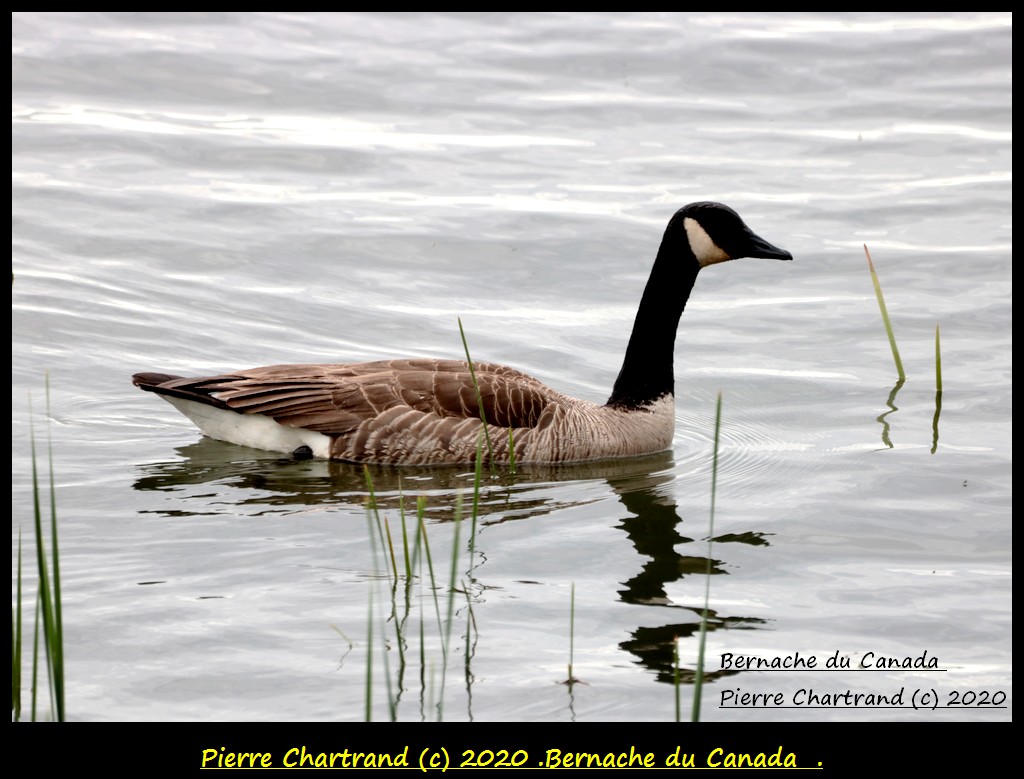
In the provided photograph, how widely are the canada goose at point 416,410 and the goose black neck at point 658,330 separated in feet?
0.61

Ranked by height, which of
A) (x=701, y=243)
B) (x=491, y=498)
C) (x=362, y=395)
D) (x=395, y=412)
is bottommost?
(x=491, y=498)

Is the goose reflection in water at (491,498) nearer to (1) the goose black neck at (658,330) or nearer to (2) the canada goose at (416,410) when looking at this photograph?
(2) the canada goose at (416,410)

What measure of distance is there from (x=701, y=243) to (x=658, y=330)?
29.6 inches

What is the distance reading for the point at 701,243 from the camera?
11.4m

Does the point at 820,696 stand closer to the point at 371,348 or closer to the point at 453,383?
the point at 453,383

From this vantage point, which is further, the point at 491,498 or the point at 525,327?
the point at 525,327

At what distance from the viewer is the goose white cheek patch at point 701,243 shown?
11297 mm

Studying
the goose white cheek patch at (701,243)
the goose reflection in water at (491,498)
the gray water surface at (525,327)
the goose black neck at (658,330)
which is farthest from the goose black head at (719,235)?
the goose reflection in water at (491,498)

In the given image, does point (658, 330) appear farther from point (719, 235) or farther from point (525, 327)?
point (525, 327)

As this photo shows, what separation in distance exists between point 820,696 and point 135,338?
8.19m

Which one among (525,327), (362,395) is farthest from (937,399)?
(362,395)

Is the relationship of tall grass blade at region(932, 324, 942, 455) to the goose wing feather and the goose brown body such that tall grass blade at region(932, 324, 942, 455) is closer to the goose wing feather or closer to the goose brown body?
the goose brown body

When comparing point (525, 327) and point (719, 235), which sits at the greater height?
point (719, 235)

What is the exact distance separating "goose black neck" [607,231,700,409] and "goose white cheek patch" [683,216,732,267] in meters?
0.09
